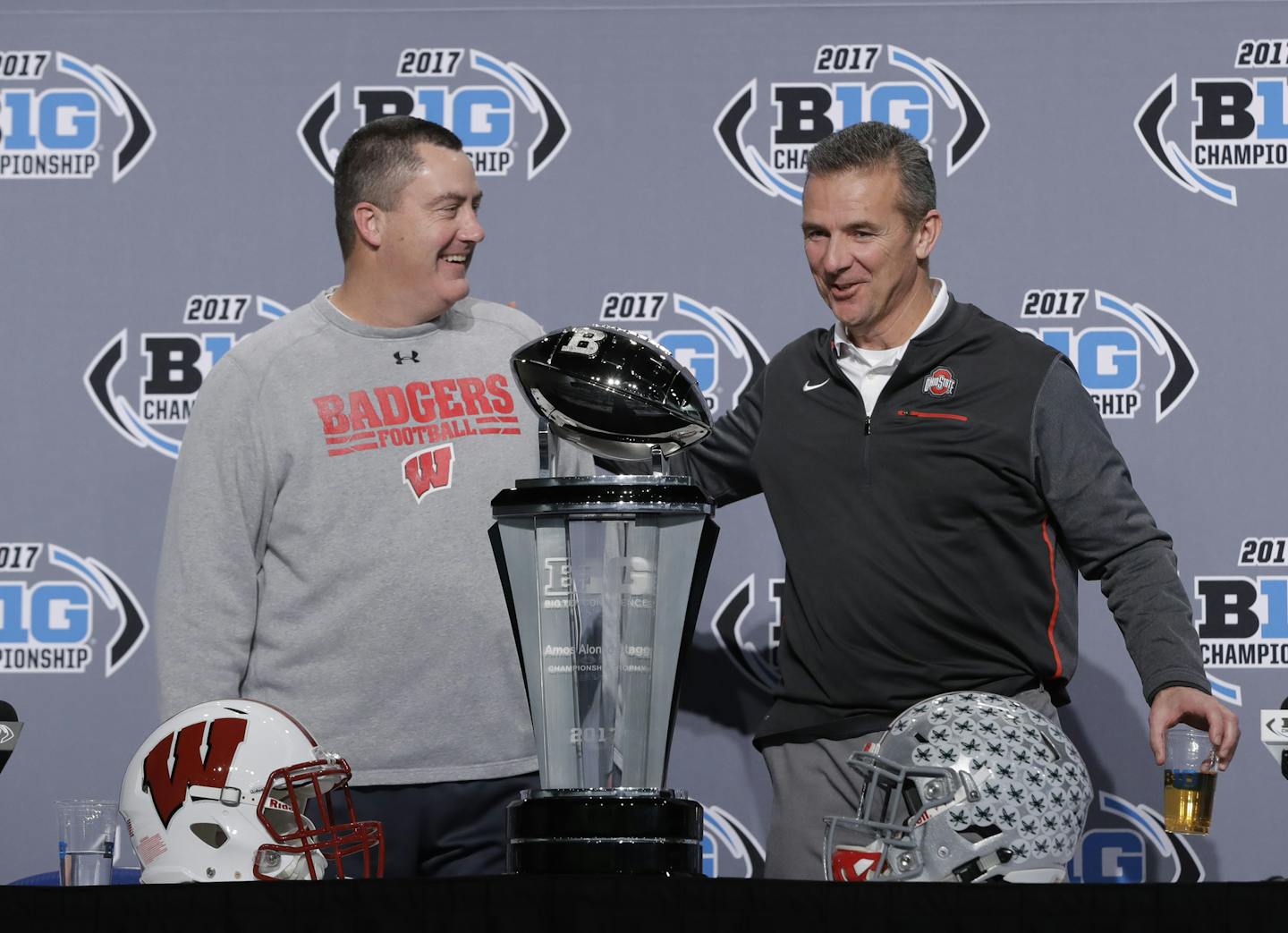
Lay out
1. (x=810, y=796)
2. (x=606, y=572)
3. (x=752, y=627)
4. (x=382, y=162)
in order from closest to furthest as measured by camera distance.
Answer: (x=606, y=572)
(x=810, y=796)
(x=382, y=162)
(x=752, y=627)

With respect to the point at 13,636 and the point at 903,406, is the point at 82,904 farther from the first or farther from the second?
the point at 13,636

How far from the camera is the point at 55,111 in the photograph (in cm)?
334

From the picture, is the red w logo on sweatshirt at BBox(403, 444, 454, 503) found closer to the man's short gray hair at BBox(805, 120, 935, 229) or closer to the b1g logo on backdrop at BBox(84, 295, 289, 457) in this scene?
the man's short gray hair at BBox(805, 120, 935, 229)

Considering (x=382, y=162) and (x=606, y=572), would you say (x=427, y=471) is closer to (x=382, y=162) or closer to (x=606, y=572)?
(x=382, y=162)

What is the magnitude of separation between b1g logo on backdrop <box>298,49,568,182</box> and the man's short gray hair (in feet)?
3.22

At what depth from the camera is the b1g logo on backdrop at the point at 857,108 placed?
10.8 ft

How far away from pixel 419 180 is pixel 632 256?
830 millimetres

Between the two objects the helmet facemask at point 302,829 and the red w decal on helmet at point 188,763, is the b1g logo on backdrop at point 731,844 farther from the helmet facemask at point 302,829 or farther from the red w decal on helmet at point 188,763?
the red w decal on helmet at point 188,763

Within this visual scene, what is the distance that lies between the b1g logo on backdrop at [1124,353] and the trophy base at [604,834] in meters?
1.85

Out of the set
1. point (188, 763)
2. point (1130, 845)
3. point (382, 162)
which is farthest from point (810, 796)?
point (382, 162)

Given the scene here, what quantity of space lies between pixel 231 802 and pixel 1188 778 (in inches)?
52.4

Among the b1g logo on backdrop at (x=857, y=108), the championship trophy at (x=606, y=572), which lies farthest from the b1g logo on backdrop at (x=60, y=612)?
the championship trophy at (x=606, y=572)

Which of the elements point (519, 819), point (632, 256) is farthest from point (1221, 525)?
point (519, 819)

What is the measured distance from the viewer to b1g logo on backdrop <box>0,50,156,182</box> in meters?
3.33
